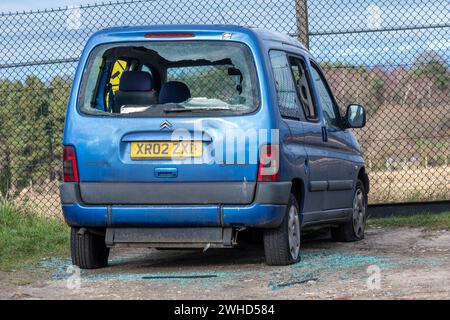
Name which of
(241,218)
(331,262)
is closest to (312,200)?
(331,262)

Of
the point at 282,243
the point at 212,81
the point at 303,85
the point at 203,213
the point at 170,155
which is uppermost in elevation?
the point at 303,85

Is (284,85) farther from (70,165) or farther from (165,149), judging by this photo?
(70,165)

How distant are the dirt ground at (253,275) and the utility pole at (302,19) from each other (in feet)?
10.7

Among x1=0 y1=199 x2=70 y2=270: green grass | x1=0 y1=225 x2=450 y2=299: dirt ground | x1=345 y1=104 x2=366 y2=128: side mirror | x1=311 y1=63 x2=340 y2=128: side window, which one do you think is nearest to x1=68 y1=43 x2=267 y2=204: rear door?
x1=0 y1=225 x2=450 y2=299: dirt ground

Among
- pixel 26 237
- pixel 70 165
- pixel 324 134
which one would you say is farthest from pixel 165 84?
pixel 26 237

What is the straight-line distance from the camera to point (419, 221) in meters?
13.6

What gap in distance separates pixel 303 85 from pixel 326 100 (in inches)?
29.5

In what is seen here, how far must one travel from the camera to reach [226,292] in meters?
8.77

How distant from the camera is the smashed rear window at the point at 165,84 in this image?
989 cm

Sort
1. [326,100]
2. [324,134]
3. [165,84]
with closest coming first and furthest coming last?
[165,84]
[324,134]
[326,100]

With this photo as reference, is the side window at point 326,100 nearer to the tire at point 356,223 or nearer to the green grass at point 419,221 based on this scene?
the tire at point 356,223

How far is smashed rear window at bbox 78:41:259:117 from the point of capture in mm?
9891
